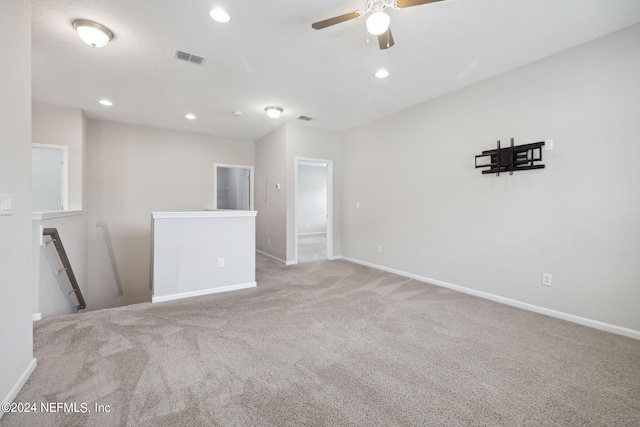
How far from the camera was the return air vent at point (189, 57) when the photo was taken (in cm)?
288

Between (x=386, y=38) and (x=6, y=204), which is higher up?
(x=386, y=38)

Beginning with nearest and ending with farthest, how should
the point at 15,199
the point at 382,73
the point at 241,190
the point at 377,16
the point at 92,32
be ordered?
the point at 15,199 → the point at 377,16 → the point at 92,32 → the point at 382,73 → the point at 241,190

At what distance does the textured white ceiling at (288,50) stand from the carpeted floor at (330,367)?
278 cm

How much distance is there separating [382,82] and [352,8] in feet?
4.61

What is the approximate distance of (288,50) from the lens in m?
2.81

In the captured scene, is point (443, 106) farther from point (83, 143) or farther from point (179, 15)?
point (83, 143)

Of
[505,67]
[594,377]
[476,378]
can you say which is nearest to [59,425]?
[476,378]

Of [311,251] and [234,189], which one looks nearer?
[311,251]

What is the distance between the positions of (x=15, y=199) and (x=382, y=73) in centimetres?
349

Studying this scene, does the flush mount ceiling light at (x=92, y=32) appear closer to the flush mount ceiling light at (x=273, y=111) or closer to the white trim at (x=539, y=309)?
the flush mount ceiling light at (x=273, y=111)

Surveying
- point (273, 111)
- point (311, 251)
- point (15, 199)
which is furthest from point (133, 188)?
point (15, 199)

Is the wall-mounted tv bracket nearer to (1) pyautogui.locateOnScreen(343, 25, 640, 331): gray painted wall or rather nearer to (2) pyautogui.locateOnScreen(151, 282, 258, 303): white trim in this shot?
(1) pyautogui.locateOnScreen(343, 25, 640, 331): gray painted wall

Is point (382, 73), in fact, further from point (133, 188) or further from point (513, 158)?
point (133, 188)

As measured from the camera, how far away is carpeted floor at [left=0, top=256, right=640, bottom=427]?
59.2 inches
